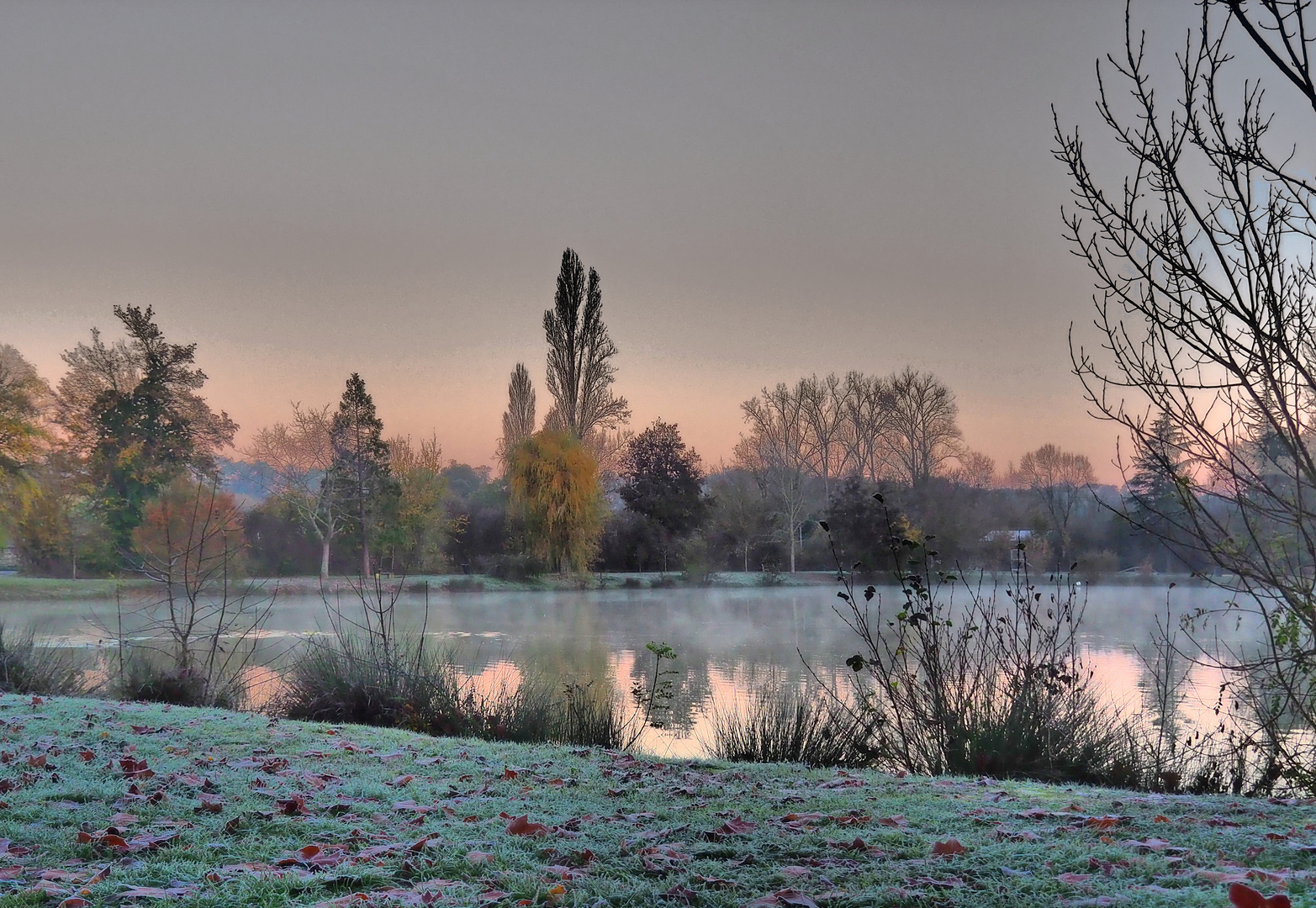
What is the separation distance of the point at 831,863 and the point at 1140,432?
192 cm

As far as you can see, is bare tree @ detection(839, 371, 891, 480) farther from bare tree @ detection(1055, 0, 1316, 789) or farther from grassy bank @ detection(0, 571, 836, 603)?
bare tree @ detection(1055, 0, 1316, 789)

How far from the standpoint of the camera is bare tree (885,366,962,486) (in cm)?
3112

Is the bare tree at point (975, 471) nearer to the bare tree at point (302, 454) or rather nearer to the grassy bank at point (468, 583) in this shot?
the grassy bank at point (468, 583)

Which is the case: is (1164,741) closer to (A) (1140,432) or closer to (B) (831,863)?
(A) (1140,432)

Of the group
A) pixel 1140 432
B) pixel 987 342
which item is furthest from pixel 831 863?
pixel 987 342

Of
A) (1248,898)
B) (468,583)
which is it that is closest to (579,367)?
(468,583)

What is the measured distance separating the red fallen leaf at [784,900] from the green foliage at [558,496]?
86.5 feet

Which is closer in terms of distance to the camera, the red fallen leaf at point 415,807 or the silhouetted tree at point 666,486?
the red fallen leaf at point 415,807

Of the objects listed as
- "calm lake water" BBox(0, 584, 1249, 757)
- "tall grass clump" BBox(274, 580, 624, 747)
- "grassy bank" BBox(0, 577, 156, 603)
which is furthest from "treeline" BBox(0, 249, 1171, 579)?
"tall grass clump" BBox(274, 580, 624, 747)

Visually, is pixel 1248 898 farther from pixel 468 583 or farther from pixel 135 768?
pixel 468 583

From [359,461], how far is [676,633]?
64.7ft

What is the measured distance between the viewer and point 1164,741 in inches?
262

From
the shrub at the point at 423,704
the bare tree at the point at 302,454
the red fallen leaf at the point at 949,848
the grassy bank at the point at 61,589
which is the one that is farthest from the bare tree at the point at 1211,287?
the bare tree at the point at 302,454

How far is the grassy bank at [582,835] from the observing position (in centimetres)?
215
